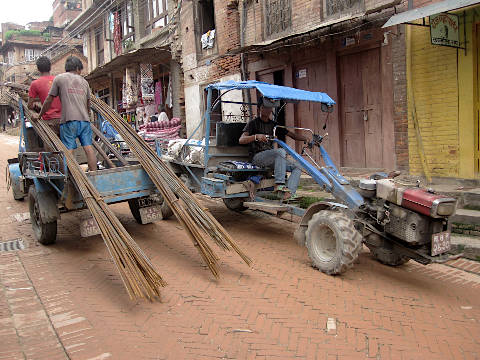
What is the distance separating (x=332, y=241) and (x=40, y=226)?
Result: 14.3 feet

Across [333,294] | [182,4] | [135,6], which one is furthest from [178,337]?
[135,6]

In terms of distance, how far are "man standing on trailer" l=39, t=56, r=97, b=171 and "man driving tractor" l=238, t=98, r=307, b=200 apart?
8.01 ft

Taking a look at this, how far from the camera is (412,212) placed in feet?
14.2

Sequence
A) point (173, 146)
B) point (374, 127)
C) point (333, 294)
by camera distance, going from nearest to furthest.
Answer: point (333, 294) < point (173, 146) < point (374, 127)

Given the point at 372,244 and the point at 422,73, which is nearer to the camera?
the point at 372,244

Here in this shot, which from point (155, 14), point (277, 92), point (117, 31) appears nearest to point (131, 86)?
point (155, 14)

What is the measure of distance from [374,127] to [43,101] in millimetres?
6986

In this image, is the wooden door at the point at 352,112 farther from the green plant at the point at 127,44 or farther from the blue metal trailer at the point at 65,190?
the green plant at the point at 127,44

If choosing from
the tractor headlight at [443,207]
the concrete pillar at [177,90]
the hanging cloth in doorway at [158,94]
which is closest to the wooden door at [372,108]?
the tractor headlight at [443,207]

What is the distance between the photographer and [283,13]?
11.5 meters

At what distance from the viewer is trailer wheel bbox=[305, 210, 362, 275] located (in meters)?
4.56

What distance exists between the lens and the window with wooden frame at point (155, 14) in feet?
58.4

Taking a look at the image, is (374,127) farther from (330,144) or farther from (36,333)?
(36,333)

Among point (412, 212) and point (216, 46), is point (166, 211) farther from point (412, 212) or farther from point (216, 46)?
point (216, 46)
